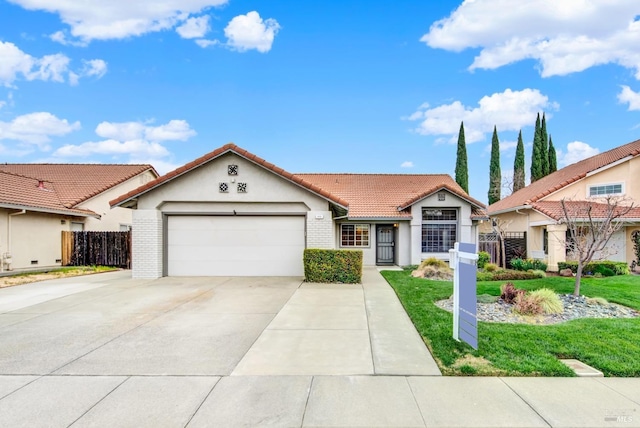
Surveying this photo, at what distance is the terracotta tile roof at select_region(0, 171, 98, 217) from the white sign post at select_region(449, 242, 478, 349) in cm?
1666

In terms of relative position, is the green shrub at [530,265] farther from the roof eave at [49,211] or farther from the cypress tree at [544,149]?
the cypress tree at [544,149]

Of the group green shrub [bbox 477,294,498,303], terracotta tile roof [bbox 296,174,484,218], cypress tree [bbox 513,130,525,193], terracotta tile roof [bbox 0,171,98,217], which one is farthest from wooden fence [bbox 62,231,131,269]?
cypress tree [bbox 513,130,525,193]

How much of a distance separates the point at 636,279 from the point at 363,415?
1396cm

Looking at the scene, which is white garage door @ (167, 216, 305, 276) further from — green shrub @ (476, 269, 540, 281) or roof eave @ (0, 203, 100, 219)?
roof eave @ (0, 203, 100, 219)

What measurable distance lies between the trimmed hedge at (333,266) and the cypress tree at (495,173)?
30295 millimetres

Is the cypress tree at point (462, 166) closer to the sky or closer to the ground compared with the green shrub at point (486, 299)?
closer to the sky

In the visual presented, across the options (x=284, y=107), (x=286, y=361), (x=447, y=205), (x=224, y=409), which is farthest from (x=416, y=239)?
(x=224, y=409)

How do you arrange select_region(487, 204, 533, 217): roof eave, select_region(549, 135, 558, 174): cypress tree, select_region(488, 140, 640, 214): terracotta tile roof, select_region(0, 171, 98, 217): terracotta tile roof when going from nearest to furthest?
select_region(0, 171, 98, 217): terracotta tile roof, select_region(487, 204, 533, 217): roof eave, select_region(488, 140, 640, 214): terracotta tile roof, select_region(549, 135, 558, 174): cypress tree

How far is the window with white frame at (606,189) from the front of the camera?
1758 cm

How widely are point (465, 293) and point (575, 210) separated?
14520 millimetres

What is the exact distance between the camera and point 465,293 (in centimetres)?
507

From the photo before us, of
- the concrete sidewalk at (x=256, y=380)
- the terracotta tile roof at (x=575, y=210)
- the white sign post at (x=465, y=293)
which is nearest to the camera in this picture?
the concrete sidewalk at (x=256, y=380)

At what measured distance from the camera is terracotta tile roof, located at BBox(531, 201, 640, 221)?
1536 centimetres

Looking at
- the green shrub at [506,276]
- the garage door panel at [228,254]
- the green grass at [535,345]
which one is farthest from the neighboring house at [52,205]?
the green shrub at [506,276]
